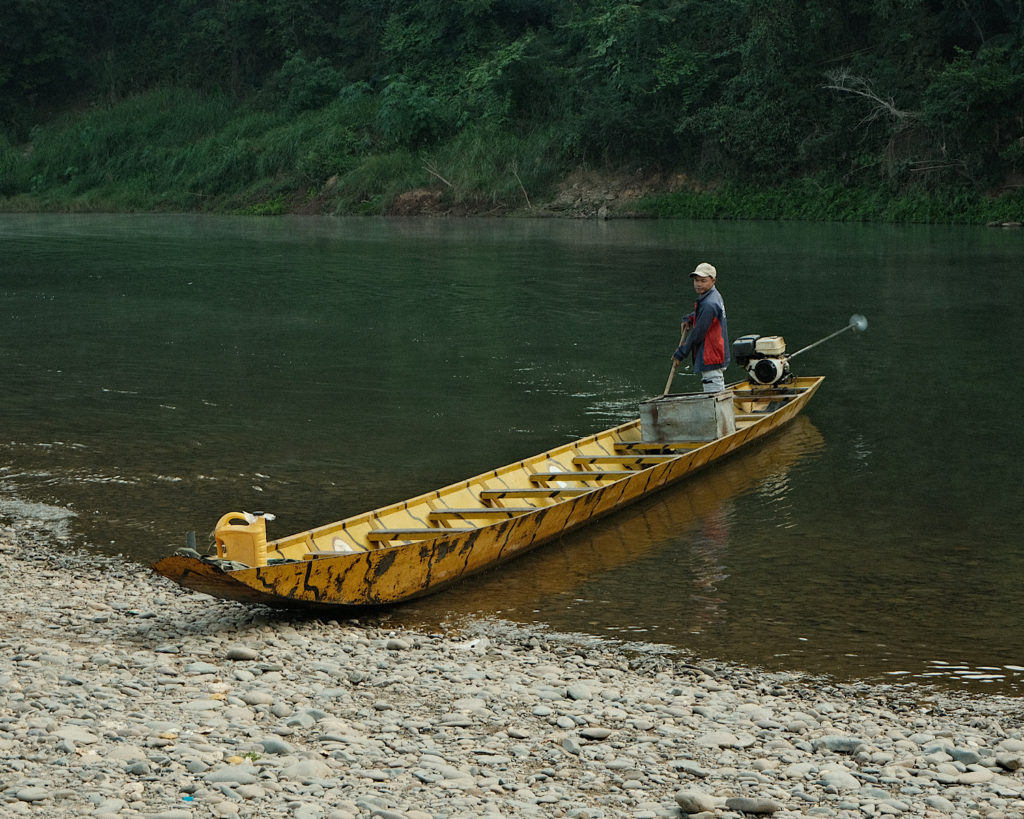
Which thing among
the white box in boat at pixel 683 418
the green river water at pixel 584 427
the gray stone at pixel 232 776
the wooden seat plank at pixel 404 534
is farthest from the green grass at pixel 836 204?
the gray stone at pixel 232 776

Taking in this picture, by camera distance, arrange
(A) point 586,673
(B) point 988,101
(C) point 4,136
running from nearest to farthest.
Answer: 1. (A) point 586,673
2. (B) point 988,101
3. (C) point 4,136

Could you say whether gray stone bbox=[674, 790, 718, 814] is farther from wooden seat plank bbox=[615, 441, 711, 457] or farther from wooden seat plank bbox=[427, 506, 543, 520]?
wooden seat plank bbox=[615, 441, 711, 457]

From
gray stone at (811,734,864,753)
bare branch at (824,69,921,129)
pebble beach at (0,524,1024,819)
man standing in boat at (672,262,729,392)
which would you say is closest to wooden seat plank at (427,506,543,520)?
pebble beach at (0,524,1024,819)

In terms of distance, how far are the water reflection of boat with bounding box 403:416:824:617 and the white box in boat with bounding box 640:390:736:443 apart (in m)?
0.46

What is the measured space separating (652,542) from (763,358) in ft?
15.5

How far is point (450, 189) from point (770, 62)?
1382 centimetres

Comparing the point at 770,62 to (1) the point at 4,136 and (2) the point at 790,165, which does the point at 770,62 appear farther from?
(1) the point at 4,136

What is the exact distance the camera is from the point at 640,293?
25.3 m

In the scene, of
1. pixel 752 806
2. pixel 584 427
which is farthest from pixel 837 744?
pixel 584 427

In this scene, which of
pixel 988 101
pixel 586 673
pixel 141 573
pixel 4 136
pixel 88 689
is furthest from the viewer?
pixel 4 136

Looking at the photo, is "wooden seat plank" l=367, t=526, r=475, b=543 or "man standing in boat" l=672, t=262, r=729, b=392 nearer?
"wooden seat plank" l=367, t=526, r=475, b=543

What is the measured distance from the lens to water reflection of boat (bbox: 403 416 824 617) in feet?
29.7

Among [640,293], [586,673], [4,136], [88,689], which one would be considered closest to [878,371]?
[640,293]

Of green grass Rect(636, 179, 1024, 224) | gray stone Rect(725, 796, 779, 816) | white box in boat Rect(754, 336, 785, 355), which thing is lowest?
gray stone Rect(725, 796, 779, 816)
